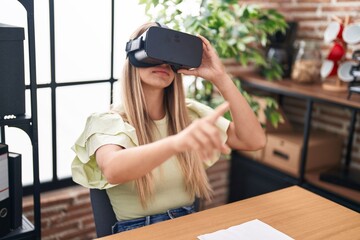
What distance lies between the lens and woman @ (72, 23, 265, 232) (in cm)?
142

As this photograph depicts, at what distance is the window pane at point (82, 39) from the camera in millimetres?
2283

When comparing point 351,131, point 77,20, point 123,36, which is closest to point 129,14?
point 123,36

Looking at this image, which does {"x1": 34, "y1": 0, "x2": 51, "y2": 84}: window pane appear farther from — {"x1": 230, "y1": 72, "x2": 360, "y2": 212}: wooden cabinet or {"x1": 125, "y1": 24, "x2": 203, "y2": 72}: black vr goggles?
{"x1": 230, "y1": 72, "x2": 360, "y2": 212}: wooden cabinet

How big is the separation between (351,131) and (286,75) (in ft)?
1.84

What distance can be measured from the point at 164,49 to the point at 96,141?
368mm

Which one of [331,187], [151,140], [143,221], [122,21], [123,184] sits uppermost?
[122,21]

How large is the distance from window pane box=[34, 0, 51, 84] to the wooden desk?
48.6 inches

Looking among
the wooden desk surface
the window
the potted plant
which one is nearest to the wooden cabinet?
the wooden desk surface

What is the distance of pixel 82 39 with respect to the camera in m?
2.38

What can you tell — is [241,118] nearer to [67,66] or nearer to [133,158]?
[133,158]

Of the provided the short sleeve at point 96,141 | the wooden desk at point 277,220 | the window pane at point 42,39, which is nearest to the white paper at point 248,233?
the wooden desk at point 277,220

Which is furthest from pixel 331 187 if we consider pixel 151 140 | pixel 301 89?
pixel 151 140

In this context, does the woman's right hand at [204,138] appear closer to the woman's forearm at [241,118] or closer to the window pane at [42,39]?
the woman's forearm at [241,118]

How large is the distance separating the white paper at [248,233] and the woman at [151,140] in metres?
0.27
